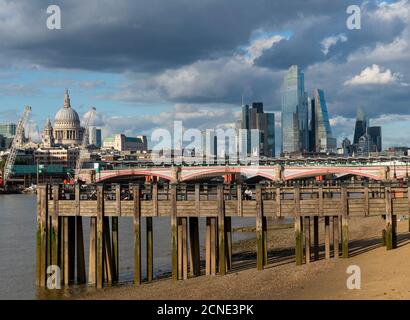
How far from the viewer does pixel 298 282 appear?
31.7 metres

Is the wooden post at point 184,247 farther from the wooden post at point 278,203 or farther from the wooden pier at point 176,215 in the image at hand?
the wooden post at point 278,203

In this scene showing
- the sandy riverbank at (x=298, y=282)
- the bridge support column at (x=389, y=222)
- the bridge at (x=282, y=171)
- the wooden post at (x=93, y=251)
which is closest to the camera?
the sandy riverbank at (x=298, y=282)

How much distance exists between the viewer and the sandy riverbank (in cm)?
2775

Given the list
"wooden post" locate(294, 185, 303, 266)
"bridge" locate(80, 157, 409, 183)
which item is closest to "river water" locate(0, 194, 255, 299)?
"wooden post" locate(294, 185, 303, 266)

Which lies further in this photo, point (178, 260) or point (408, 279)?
point (178, 260)

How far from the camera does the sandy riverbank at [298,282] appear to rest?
91.1 feet

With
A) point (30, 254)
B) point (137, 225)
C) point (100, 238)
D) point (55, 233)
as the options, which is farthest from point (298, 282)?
point (30, 254)

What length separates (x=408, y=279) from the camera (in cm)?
2753

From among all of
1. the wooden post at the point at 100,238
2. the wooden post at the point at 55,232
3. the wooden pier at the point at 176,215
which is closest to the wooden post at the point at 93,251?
the wooden pier at the point at 176,215

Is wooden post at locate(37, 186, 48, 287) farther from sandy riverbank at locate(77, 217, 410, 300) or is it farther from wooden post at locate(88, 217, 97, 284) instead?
sandy riverbank at locate(77, 217, 410, 300)
